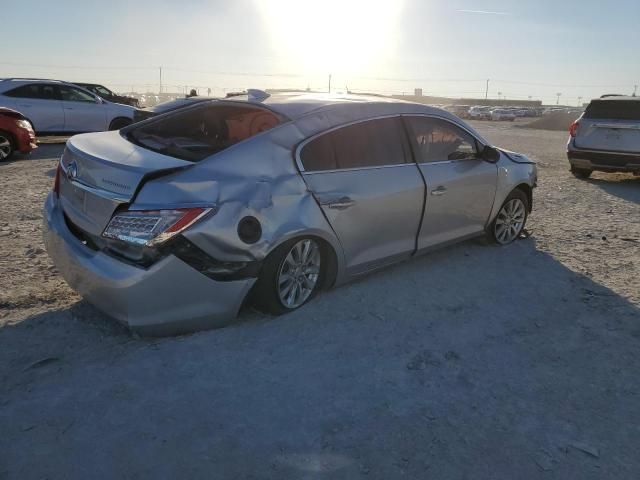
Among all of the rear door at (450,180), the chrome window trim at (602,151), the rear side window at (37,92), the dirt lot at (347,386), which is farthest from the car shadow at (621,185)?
the rear side window at (37,92)

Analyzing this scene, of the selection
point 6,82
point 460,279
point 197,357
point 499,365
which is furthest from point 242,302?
point 6,82

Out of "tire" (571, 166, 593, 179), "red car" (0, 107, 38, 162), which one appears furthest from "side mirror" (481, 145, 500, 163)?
"red car" (0, 107, 38, 162)

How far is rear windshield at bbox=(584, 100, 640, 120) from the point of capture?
407 inches

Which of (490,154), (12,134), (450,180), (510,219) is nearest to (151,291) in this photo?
(450,180)

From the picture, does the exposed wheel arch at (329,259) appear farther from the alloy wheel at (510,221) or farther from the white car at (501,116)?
the white car at (501,116)

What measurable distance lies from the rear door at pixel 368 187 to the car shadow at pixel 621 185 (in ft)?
20.7

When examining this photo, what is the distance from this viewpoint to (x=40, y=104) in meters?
14.1

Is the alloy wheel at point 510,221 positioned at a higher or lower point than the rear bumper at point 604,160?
lower

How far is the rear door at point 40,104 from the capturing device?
13750 mm

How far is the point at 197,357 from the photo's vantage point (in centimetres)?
334

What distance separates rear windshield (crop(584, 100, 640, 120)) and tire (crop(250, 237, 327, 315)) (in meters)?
8.85

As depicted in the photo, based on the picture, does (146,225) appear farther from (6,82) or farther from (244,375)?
(6,82)

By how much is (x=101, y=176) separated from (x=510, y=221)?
4.33 metres

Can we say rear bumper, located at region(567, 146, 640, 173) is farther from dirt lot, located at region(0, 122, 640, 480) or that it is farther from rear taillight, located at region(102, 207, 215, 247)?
rear taillight, located at region(102, 207, 215, 247)
